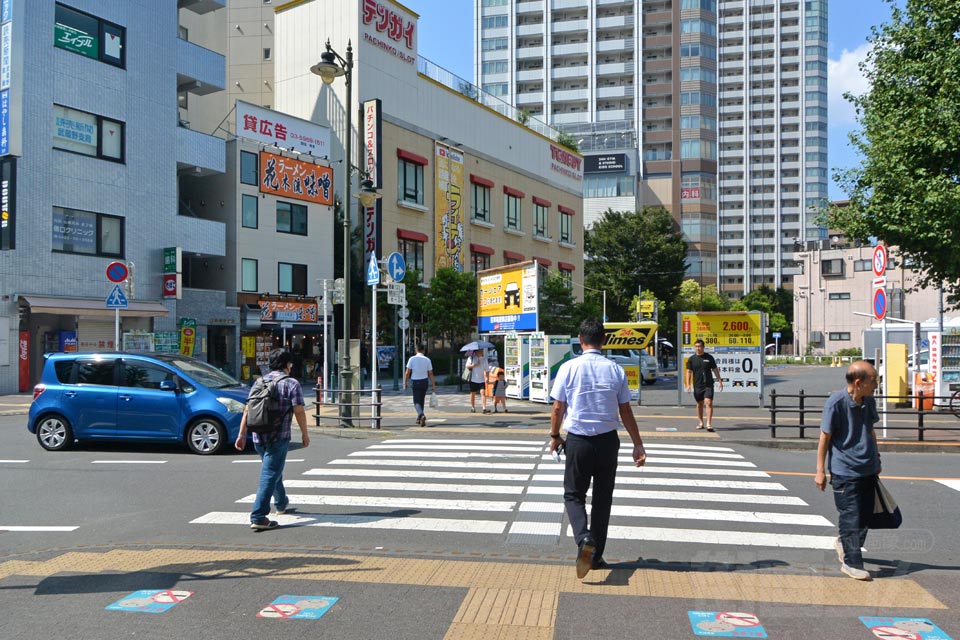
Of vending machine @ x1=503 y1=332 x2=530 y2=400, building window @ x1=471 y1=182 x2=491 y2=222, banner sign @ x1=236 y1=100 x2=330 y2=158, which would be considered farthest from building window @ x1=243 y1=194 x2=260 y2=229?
building window @ x1=471 y1=182 x2=491 y2=222

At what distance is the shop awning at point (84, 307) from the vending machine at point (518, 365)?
43.9 feet

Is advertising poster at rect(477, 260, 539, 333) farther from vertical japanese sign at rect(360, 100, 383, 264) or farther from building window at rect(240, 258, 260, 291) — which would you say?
building window at rect(240, 258, 260, 291)

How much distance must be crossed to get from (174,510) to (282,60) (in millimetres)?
37675

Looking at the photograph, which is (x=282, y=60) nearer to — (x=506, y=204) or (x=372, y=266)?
(x=506, y=204)

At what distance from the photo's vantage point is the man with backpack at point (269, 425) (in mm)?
7508

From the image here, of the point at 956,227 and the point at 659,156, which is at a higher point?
the point at 659,156

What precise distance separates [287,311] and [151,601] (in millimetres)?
31393

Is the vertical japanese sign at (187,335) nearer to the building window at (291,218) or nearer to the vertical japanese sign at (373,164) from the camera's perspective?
the building window at (291,218)

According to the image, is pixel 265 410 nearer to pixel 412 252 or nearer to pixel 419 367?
pixel 419 367

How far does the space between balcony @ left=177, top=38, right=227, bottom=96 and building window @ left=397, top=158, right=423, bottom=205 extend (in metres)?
10.7

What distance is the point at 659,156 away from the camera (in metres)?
105

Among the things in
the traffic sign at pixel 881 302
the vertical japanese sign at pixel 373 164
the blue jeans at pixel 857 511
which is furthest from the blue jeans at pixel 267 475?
the vertical japanese sign at pixel 373 164

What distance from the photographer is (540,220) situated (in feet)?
186

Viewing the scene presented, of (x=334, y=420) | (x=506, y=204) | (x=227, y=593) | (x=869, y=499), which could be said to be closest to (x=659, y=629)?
(x=869, y=499)
